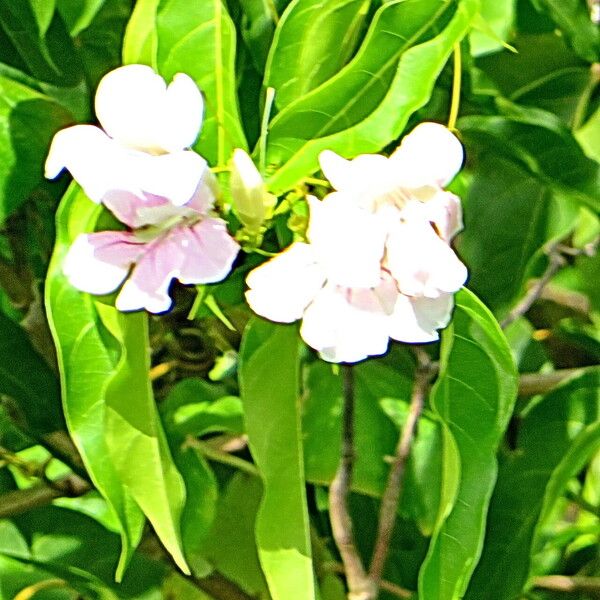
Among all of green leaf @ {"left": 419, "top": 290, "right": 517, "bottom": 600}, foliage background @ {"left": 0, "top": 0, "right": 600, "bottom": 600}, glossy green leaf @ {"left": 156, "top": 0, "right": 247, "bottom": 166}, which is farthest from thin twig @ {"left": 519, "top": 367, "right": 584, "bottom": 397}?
glossy green leaf @ {"left": 156, "top": 0, "right": 247, "bottom": 166}

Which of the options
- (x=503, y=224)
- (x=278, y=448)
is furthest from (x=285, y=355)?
(x=503, y=224)

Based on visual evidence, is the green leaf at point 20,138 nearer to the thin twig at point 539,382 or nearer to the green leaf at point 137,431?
the green leaf at point 137,431

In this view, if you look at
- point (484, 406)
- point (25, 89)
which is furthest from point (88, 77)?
point (484, 406)

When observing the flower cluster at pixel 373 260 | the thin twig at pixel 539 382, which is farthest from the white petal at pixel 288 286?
the thin twig at pixel 539 382

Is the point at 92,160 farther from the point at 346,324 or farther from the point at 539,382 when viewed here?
the point at 539,382

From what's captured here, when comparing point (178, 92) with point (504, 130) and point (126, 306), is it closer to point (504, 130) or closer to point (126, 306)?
point (126, 306)

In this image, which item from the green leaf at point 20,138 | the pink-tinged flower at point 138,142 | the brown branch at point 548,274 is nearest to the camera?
the pink-tinged flower at point 138,142
